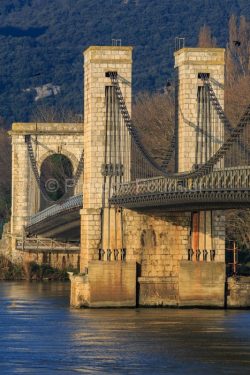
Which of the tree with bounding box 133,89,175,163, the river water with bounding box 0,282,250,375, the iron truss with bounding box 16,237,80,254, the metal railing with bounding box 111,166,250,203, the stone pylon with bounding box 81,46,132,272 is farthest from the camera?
the iron truss with bounding box 16,237,80,254

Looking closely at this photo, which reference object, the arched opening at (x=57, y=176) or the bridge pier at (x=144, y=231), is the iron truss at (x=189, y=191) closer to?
the bridge pier at (x=144, y=231)

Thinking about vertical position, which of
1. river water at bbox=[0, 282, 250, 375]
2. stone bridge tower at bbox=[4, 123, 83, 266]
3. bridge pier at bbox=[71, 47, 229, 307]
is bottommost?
river water at bbox=[0, 282, 250, 375]

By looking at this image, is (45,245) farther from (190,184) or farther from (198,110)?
(190,184)

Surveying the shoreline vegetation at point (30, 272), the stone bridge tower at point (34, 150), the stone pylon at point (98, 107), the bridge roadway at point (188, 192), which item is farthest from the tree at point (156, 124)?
the bridge roadway at point (188, 192)

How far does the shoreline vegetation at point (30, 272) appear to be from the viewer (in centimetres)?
11119

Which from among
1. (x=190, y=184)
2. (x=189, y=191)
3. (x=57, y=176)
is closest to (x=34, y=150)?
(x=57, y=176)

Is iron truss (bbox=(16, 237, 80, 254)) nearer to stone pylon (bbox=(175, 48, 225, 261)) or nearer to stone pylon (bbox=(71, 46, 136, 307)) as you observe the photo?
stone pylon (bbox=(71, 46, 136, 307))

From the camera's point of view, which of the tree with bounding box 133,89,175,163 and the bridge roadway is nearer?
the bridge roadway

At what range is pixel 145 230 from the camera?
8069cm

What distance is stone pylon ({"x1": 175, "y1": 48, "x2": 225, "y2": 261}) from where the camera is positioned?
8144 centimetres

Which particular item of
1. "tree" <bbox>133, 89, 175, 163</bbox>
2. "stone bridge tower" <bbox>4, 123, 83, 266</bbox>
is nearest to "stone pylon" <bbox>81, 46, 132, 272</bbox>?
"tree" <bbox>133, 89, 175, 163</bbox>

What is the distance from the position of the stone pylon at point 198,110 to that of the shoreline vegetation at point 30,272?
29579 mm

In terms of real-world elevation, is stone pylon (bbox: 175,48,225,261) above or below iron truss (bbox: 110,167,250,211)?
above

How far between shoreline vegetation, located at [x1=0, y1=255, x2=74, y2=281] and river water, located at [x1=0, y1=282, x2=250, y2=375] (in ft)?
88.8
